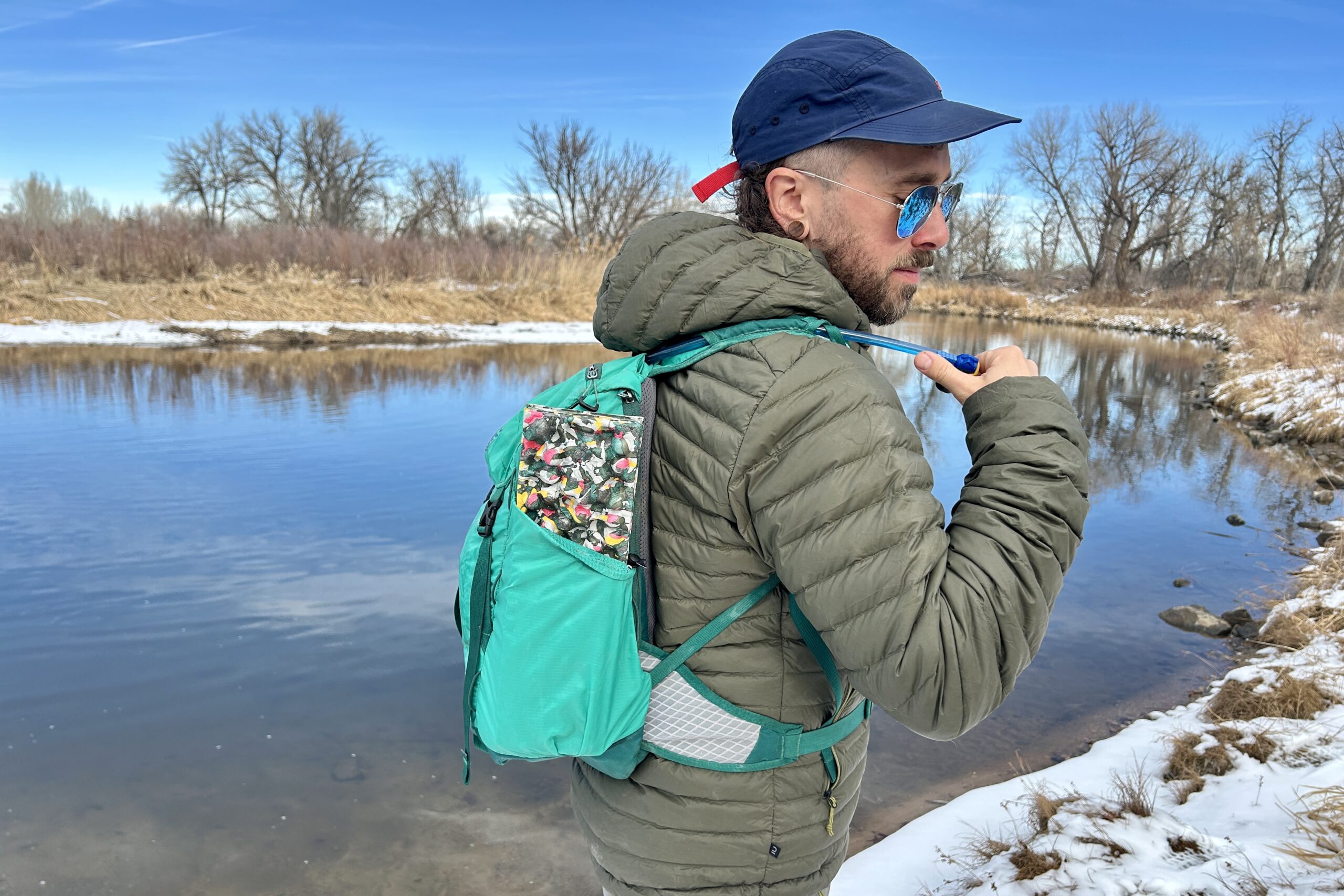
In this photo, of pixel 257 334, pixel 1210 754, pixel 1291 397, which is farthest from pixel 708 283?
pixel 257 334

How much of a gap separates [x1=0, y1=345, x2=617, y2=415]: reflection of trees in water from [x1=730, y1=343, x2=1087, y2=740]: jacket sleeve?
9.66 m

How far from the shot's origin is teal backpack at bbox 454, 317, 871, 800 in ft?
3.82

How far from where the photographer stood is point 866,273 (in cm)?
135

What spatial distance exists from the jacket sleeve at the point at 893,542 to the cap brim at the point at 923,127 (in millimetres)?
318

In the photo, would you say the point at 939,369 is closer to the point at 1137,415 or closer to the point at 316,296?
the point at 1137,415

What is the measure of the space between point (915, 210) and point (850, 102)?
0.68 feet

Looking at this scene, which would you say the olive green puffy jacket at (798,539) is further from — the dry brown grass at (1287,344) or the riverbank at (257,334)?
the riverbank at (257,334)

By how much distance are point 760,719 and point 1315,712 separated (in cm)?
353

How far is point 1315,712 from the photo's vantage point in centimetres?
362

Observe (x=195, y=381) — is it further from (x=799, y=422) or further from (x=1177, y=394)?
(x=1177, y=394)

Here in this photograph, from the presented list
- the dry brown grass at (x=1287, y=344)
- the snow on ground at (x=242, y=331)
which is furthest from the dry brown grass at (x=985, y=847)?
the dry brown grass at (x=1287, y=344)

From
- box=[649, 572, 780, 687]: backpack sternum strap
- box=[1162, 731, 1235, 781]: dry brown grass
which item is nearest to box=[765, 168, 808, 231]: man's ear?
box=[649, 572, 780, 687]: backpack sternum strap

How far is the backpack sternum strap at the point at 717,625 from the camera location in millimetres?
1240

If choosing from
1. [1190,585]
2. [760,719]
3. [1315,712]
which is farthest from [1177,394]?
[760,719]
